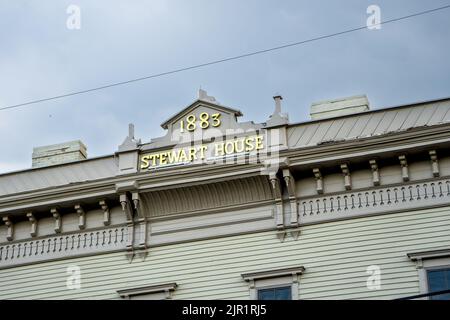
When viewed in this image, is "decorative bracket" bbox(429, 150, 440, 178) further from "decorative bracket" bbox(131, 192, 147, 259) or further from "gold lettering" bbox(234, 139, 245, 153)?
"decorative bracket" bbox(131, 192, 147, 259)

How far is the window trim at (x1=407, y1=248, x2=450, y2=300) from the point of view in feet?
80.5

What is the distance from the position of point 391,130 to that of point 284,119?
3.38 m

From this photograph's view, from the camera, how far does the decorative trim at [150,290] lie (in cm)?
2677

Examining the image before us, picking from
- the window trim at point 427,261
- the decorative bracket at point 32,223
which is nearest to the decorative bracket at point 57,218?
the decorative bracket at point 32,223

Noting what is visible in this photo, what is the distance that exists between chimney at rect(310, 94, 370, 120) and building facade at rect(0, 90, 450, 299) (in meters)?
0.05

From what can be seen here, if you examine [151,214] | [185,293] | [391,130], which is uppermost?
[391,130]

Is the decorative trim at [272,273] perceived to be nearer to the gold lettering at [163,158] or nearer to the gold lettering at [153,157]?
the gold lettering at [163,158]

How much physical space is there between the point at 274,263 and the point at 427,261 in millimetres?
4445

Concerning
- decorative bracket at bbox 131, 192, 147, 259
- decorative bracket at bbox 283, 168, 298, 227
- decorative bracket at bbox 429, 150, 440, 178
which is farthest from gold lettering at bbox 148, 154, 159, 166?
decorative bracket at bbox 429, 150, 440, 178

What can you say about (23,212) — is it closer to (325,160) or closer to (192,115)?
(192,115)
